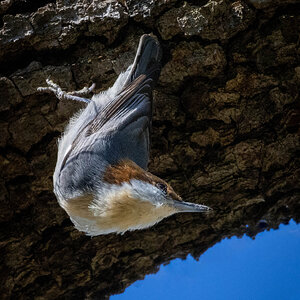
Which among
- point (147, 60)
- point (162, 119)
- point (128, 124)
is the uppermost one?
point (147, 60)

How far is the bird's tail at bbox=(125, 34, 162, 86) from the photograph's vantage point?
208 cm

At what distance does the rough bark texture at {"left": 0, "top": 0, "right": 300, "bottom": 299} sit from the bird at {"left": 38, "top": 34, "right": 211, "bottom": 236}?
0.10 m

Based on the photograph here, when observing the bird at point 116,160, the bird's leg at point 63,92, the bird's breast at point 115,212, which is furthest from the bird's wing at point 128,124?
the bird's breast at point 115,212

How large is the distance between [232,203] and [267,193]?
0.22 meters

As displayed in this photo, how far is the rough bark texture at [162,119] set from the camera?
2143 millimetres

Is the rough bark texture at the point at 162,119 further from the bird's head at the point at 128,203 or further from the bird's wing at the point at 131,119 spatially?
the bird's head at the point at 128,203

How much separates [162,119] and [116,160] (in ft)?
1.50

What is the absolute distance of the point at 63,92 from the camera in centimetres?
218

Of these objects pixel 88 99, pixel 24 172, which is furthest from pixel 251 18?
pixel 24 172

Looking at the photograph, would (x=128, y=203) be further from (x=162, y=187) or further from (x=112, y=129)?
(x=112, y=129)

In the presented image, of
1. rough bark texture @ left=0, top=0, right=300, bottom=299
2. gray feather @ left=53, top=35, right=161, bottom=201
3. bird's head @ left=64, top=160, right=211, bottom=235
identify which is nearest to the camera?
bird's head @ left=64, top=160, right=211, bottom=235

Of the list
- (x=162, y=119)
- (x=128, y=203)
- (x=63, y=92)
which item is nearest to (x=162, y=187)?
(x=128, y=203)

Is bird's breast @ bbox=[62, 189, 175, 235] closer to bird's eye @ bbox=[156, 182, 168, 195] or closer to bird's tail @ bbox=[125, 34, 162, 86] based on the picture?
bird's eye @ bbox=[156, 182, 168, 195]

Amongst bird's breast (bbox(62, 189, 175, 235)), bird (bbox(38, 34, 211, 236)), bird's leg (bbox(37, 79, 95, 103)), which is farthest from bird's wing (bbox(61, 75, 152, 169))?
bird's breast (bbox(62, 189, 175, 235))
